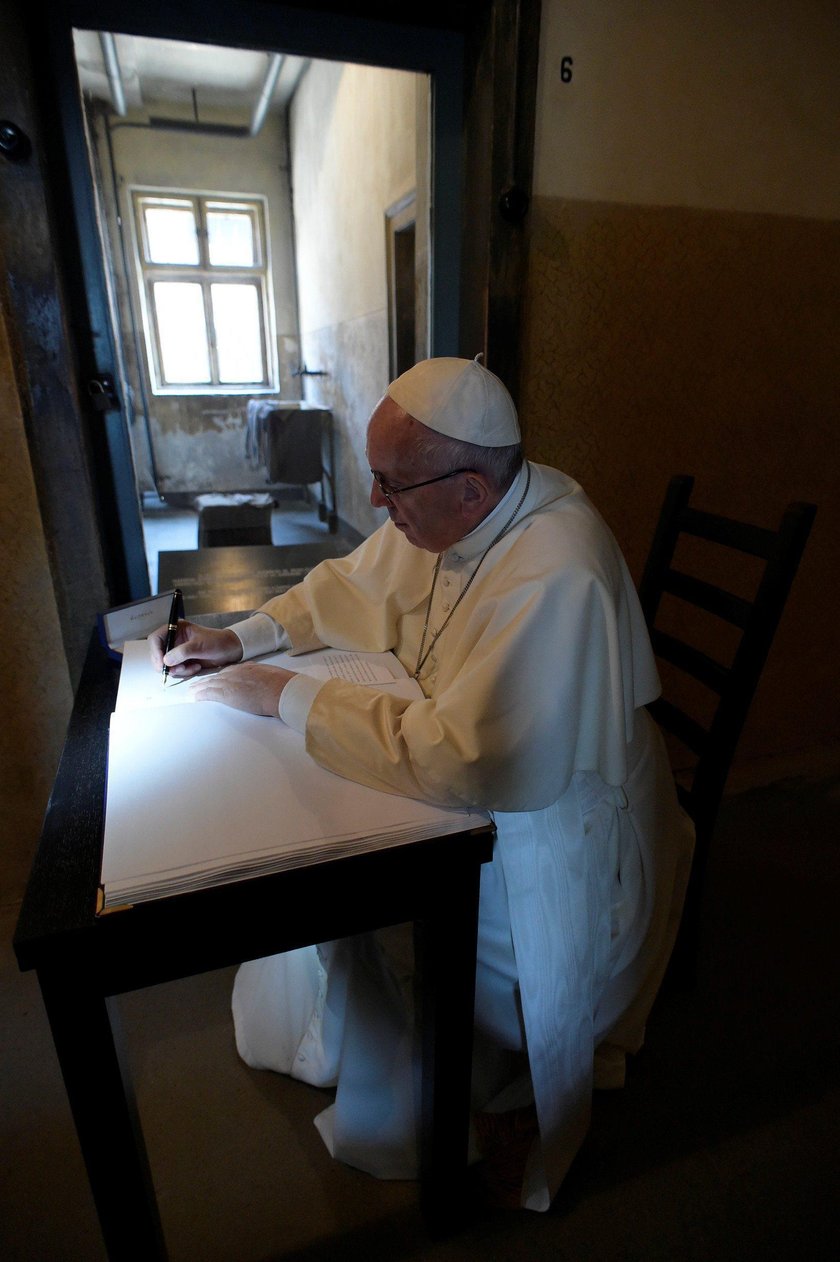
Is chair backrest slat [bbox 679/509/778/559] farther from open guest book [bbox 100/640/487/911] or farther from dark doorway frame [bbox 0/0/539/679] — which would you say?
open guest book [bbox 100/640/487/911]

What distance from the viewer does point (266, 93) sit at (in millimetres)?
5895

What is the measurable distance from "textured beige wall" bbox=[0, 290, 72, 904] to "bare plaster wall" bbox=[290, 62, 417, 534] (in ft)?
8.53

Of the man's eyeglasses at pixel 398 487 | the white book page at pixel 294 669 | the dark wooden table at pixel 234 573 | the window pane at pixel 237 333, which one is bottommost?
the dark wooden table at pixel 234 573

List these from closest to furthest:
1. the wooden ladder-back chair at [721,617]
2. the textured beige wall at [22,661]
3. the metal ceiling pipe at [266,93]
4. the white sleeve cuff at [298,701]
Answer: the white sleeve cuff at [298,701] < the wooden ladder-back chair at [721,617] < the textured beige wall at [22,661] < the metal ceiling pipe at [266,93]

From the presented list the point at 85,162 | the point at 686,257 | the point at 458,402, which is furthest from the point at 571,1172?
the point at 85,162

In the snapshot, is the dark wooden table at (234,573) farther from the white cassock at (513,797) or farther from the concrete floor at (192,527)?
the concrete floor at (192,527)

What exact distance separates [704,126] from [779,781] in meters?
2.21

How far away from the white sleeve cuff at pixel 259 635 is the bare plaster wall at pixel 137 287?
6.01 m

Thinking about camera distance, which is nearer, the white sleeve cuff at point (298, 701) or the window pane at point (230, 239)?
the white sleeve cuff at point (298, 701)

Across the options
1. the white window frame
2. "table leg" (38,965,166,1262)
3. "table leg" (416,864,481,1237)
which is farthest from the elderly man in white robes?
the white window frame

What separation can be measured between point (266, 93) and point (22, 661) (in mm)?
6105

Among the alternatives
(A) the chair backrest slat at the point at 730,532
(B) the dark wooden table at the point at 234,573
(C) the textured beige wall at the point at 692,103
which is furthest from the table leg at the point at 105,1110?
(C) the textured beige wall at the point at 692,103

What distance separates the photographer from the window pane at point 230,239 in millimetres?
7203

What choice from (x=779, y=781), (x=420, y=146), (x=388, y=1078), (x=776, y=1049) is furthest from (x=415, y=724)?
(x=779, y=781)
